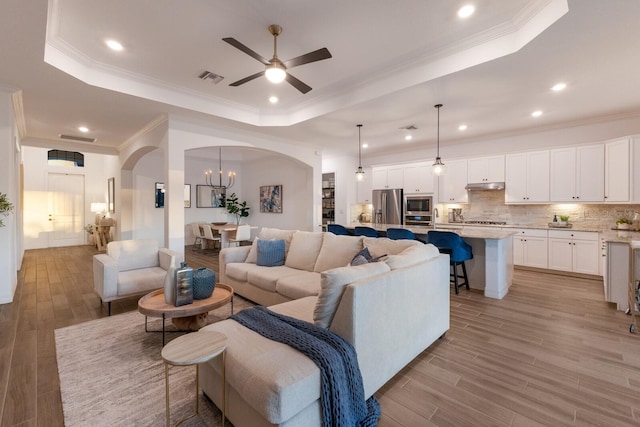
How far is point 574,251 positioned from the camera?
16.8 feet

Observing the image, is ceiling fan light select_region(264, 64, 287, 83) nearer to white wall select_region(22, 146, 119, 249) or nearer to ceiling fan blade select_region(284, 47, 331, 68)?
ceiling fan blade select_region(284, 47, 331, 68)

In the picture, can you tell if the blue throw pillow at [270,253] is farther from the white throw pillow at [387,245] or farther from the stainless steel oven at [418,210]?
the stainless steel oven at [418,210]

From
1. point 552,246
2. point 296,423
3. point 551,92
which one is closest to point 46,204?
point 296,423

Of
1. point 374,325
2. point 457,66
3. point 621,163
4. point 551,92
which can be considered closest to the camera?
point 374,325

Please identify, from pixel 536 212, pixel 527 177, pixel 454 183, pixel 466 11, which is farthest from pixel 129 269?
pixel 536 212

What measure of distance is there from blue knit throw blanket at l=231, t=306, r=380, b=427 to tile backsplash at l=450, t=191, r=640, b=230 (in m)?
5.83

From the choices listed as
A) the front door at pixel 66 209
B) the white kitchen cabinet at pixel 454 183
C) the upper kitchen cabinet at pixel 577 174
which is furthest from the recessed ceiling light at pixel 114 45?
the front door at pixel 66 209

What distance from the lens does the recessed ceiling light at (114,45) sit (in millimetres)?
3034

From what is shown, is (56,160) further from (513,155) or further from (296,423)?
(513,155)

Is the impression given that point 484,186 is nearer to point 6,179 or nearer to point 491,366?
point 491,366

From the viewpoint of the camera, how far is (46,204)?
8.43 meters

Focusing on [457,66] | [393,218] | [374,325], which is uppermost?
[457,66]

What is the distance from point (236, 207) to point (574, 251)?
890 cm

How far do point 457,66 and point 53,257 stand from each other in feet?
30.7
